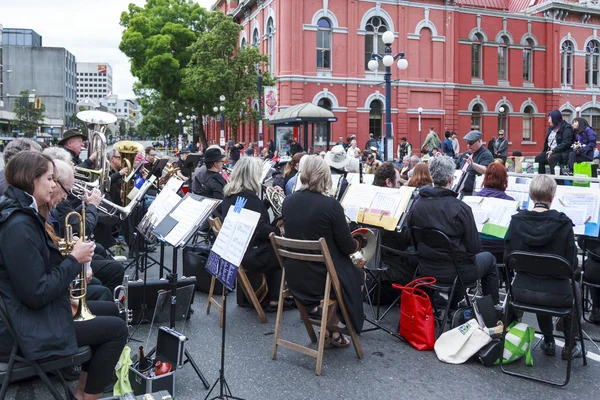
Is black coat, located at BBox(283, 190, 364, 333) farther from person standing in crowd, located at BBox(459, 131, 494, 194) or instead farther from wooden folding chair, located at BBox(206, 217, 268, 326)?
person standing in crowd, located at BBox(459, 131, 494, 194)

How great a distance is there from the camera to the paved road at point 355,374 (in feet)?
15.4

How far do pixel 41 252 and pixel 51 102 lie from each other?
4708 inches

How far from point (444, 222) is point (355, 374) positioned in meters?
1.75

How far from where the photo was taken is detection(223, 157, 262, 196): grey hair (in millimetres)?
6703

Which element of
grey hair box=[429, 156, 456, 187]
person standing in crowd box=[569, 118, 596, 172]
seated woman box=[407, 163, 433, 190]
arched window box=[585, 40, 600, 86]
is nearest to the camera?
grey hair box=[429, 156, 456, 187]

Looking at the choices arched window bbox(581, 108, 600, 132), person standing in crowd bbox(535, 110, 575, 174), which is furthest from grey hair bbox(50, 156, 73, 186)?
arched window bbox(581, 108, 600, 132)

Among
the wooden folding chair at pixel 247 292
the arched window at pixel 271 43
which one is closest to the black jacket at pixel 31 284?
the wooden folding chair at pixel 247 292

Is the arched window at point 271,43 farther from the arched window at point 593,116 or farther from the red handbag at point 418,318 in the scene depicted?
the red handbag at point 418,318

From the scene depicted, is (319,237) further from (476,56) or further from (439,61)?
(476,56)

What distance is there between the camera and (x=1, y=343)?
12.1ft

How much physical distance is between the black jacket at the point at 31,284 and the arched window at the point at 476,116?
Result: 3784 centimetres

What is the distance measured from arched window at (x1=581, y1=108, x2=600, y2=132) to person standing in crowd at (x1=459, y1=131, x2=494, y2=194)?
121ft

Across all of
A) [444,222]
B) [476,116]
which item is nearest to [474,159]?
[444,222]

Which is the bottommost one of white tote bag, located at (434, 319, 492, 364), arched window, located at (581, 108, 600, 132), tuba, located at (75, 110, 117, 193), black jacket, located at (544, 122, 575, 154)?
white tote bag, located at (434, 319, 492, 364)
